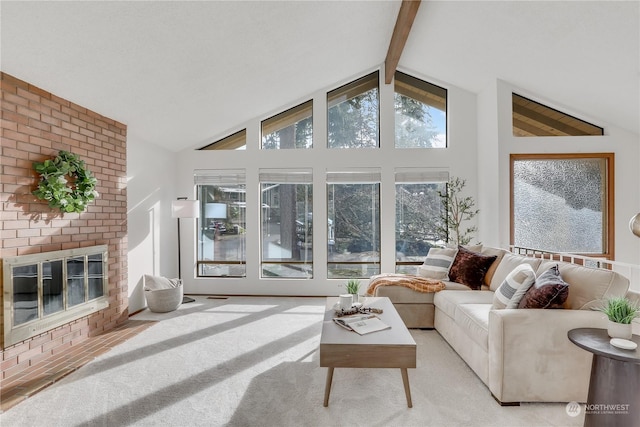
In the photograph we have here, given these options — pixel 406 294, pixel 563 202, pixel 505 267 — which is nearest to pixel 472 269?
pixel 505 267

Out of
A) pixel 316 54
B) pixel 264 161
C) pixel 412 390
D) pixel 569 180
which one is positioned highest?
pixel 316 54

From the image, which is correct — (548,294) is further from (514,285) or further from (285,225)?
(285,225)

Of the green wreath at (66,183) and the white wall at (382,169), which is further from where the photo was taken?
the white wall at (382,169)

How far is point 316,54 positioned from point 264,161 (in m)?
1.83

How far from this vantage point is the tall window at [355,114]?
17.2ft

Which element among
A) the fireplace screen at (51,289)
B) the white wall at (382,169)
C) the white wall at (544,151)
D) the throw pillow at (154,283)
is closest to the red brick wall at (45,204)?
the fireplace screen at (51,289)

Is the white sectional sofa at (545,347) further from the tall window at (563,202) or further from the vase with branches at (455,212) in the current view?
the vase with branches at (455,212)

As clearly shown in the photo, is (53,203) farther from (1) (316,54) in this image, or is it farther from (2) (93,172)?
(1) (316,54)

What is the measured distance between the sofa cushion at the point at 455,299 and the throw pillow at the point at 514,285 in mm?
296

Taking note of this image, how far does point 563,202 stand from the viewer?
4504 mm

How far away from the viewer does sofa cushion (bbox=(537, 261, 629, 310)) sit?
2195mm

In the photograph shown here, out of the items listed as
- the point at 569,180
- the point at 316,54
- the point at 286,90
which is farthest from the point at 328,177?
the point at 569,180

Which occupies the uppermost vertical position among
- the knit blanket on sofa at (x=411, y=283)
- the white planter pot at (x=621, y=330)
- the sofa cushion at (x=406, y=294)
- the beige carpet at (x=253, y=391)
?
the white planter pot at (x=621, y=330)

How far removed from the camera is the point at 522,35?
340 centimetres
